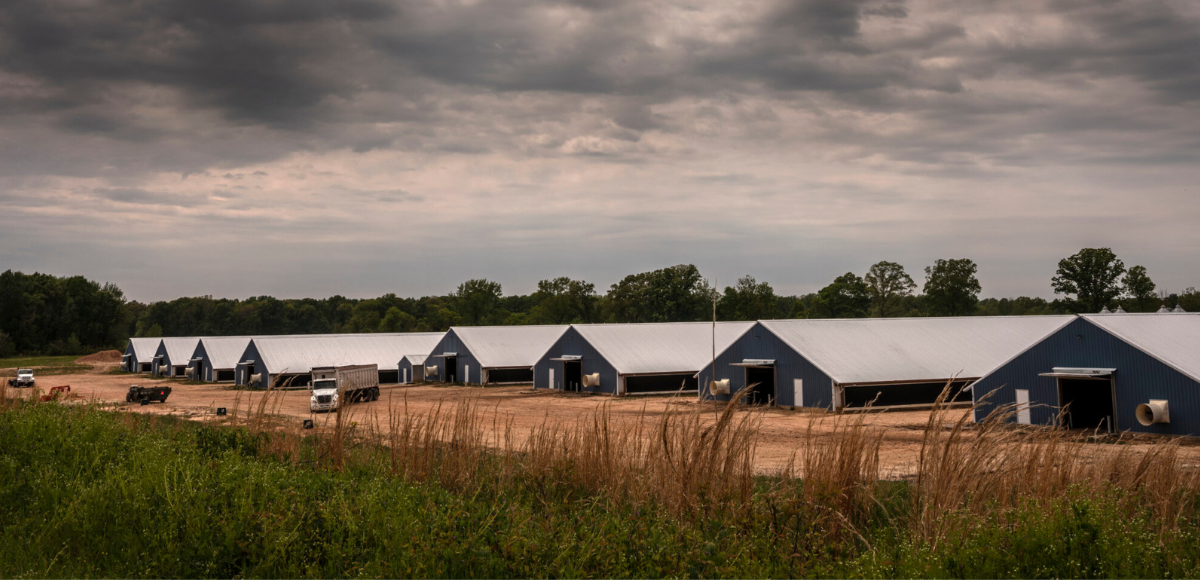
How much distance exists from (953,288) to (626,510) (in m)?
102

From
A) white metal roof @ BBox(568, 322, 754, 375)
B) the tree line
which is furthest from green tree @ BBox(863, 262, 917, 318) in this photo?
white metal roof @ BBox(568, 322, 754, 375)

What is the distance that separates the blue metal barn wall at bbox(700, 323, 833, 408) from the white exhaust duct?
10.7m

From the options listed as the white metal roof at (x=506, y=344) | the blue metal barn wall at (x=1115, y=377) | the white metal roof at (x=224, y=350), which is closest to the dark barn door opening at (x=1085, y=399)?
the blue metal barn wall at (x=1115, y=377)

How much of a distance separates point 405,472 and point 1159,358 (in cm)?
2322

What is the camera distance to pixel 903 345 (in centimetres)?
3766

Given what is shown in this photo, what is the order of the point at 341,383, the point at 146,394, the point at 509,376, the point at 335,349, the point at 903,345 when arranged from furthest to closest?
the point at 335,349, the point at 509,376, the point at 146,394, the point at 341,383, the point at 903,345

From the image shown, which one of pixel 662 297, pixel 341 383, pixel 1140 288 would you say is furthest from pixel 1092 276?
pixel 341 383

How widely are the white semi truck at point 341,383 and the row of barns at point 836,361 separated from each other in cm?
320

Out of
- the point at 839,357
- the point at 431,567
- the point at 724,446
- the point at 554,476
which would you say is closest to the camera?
the point at 431,567

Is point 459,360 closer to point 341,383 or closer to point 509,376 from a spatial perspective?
point 509,376

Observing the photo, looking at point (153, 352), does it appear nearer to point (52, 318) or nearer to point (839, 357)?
point (52, 318)

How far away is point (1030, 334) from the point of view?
141 feet

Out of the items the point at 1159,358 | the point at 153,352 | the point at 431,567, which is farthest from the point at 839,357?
the point at 153,352

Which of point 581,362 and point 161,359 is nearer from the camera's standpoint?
point 581,362
